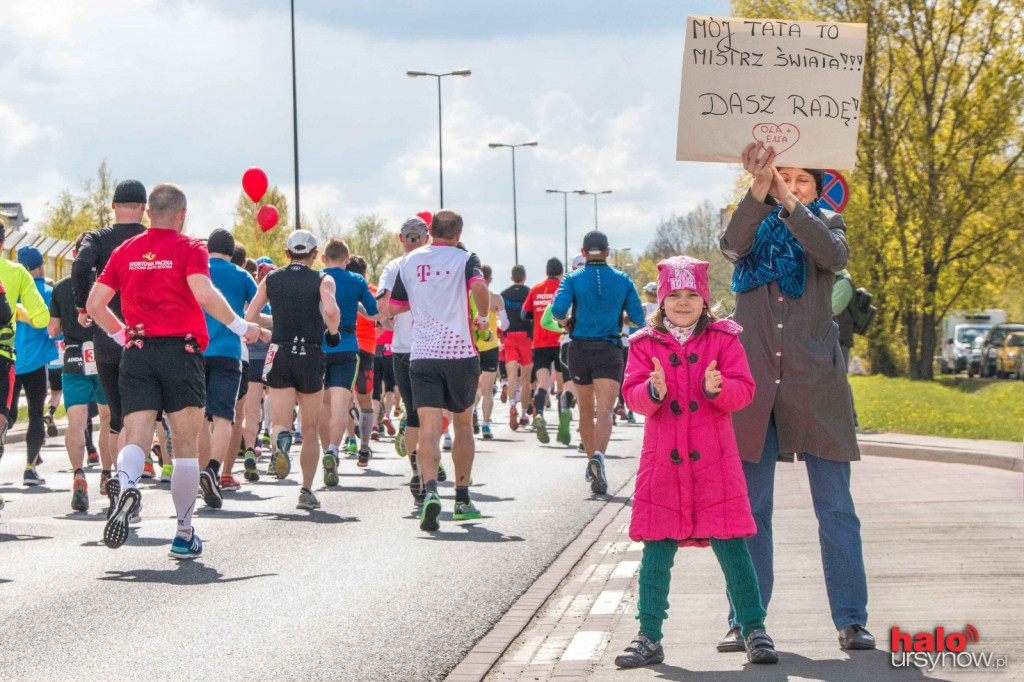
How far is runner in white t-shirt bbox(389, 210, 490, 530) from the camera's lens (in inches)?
388

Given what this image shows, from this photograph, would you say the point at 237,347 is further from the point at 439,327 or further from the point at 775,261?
the point at 775,261

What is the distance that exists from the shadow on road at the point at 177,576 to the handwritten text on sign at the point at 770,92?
12.0ft

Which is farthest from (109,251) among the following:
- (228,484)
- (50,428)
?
(50,428)

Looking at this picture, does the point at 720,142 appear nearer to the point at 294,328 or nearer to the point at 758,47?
the point at 758,47

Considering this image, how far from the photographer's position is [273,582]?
25.7 feet

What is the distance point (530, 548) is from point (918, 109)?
2941 cm

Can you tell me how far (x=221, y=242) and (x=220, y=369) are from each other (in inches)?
44.3

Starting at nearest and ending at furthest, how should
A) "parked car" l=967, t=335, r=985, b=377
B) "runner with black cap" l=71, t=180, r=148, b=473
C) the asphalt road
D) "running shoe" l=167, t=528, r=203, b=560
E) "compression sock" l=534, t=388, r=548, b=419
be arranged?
the asphalt road → "running shoe" l=167, t=528, r=203, b=560 → "runner with black cap" l=71, t=180, r=148, b=473 → "compression sock" l=534, t=388, r=548, b=419 → "parked car" l=967, t=335, r=985, b=377

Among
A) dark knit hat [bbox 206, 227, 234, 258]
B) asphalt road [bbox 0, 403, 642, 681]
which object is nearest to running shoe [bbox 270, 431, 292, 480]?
asphalt road [bbox 0, 403, 642, 681]

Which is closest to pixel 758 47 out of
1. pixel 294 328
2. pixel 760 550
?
pixel 760 550

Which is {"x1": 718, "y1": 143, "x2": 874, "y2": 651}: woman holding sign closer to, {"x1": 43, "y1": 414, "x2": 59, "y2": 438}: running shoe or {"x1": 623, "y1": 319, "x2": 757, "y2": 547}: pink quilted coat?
{"x1": 623, "y1": 319, "x2": 757, "y2": 547}: pink quilted coat

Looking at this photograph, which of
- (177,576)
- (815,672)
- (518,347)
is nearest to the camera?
(815,672)

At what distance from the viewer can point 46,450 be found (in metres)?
17.8

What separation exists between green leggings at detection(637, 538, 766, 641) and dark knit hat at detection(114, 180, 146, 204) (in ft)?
17.2
